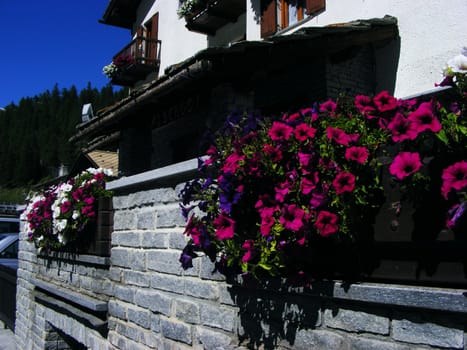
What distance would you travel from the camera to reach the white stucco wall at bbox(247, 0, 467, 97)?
22.3 ft

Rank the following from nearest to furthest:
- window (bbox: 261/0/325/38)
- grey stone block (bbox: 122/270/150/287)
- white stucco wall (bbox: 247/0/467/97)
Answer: grey stone block (bbox: 122/270/150/287) < white stucco wall (bbox: 247/0/467/97) < window (bbox: 261/0/325/38)

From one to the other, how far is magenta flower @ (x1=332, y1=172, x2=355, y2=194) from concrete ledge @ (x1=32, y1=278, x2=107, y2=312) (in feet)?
9.50

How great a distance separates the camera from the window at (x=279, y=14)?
31.2ft

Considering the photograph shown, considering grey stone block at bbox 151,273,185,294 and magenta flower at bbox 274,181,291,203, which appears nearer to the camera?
magenta flower at bbox 274,181,291,203

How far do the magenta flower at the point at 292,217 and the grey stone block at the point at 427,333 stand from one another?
505mm

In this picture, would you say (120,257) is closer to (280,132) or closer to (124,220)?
(124,220)

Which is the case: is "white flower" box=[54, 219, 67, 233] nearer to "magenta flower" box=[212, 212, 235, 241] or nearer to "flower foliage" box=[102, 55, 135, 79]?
"magenta flower" box=[212, 212, 235, 241]

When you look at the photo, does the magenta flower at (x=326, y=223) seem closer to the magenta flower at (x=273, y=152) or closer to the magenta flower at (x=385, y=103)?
the magenta flower at (x=273, y=152)

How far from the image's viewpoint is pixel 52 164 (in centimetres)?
7856

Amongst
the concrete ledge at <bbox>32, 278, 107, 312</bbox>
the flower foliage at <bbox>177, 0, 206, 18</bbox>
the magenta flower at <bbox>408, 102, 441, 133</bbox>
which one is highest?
the flower foliage at <bbox>177, 0, 206, 18</bbox>

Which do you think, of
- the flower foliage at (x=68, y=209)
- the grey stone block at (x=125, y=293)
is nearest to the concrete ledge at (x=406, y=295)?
the grey stone block at (x=125, y=293)

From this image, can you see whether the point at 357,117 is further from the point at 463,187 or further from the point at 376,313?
the point at 376,313

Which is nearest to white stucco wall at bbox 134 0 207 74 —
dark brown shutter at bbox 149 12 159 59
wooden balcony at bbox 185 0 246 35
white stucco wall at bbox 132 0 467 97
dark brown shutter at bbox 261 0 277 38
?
dark brown shutter at bbox 149 12 159 59

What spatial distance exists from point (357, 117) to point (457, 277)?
2.39 feet
